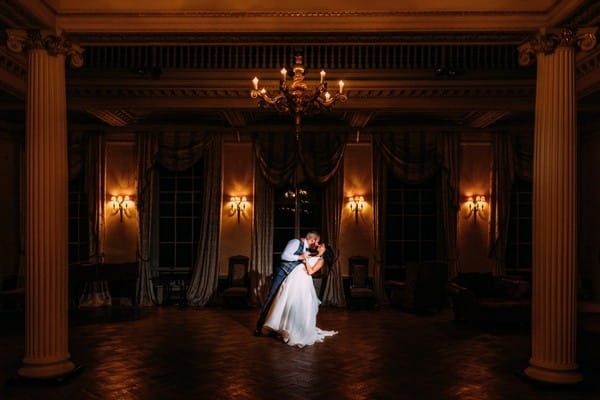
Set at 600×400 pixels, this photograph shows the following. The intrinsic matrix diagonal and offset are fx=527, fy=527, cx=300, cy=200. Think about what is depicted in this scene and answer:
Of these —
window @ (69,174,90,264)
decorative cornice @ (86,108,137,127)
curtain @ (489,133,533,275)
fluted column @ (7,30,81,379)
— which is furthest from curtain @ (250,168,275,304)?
fluted column @ (7,30,81,379)

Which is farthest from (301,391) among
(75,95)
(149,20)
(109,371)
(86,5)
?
(75,95)

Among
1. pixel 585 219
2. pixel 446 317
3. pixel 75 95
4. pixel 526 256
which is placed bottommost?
pixel 446 317

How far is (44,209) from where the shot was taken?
5.24m

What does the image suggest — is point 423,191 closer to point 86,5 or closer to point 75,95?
point 75,95

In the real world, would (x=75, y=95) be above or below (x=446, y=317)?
above

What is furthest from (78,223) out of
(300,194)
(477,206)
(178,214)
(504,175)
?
(504,175)

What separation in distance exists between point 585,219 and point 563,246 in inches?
267

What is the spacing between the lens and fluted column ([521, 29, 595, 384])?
509 centimetres

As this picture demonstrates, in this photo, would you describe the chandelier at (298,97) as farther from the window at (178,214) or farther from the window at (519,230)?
the window at (519,230)

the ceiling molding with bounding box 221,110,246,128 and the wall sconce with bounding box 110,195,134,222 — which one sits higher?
the ceiling molding with bounding box 221,110,246,128

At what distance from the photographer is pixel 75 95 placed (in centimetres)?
872

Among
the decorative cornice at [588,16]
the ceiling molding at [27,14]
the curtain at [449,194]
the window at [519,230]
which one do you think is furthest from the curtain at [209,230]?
the decorative cornice at [588,16]

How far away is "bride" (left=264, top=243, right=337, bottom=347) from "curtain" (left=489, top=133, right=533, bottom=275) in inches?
201

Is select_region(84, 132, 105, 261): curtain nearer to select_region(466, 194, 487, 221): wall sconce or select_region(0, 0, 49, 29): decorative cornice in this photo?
select_region(0, 0, 49, 29): decorative cornice
